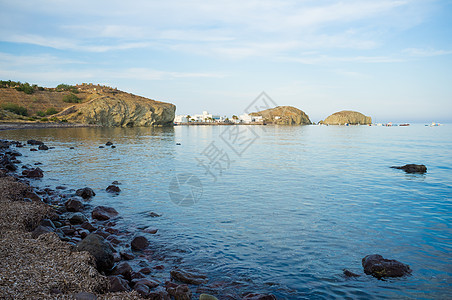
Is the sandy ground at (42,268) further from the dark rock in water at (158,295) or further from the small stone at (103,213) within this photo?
the small stone at (103,213)

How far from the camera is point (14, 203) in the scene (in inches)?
444

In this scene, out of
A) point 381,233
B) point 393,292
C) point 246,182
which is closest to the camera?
point 393,292

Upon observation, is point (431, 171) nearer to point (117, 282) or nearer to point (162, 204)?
point (162, 204)

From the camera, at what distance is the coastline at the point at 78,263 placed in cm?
576

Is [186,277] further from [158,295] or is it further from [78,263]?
[78,263]

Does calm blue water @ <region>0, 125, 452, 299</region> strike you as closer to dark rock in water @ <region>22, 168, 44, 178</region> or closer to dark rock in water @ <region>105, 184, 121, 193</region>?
dark rock in water @ <region>105, 184, 121, 193</region>

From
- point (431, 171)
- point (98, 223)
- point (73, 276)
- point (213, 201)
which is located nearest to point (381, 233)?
point (213, 201)

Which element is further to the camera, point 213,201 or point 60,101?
point 60,101

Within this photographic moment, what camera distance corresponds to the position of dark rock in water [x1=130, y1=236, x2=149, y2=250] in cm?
956

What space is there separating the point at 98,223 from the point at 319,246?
27.8 feet

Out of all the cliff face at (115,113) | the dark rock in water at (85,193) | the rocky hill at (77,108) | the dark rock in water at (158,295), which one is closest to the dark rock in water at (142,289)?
the dark rock in water at (158,295)

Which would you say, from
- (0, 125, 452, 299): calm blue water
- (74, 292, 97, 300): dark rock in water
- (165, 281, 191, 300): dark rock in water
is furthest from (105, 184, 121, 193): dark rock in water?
(74, 292, 97, 300): dark rock in water

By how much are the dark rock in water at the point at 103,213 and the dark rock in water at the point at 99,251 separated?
4541 mm

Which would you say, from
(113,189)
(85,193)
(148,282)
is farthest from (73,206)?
(148,282)
